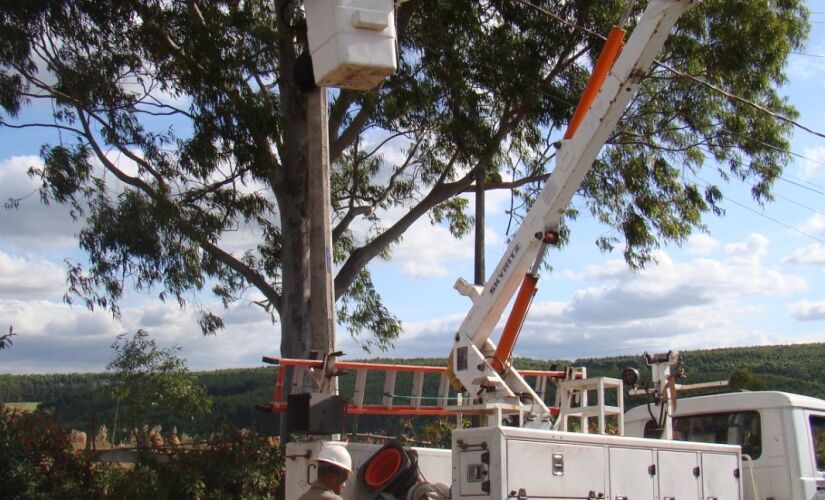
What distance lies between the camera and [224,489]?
38.3ft

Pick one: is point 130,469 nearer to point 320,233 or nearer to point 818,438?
point 320,233

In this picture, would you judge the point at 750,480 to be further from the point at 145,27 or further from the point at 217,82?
the point at 145,27

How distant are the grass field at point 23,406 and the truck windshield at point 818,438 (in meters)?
8.72

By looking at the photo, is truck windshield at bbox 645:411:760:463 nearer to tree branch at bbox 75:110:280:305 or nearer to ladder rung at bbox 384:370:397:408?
ladder rung at bbox 384:370:397:408

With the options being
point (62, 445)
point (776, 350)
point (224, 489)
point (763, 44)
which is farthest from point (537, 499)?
point (776, 350)

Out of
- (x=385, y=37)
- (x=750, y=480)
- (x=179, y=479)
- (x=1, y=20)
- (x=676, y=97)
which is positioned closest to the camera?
(x=385, y=37)

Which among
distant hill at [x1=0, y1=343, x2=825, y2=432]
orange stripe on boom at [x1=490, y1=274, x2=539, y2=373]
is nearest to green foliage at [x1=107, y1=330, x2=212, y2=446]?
distant hill at [x1=0, y1=343, x2=825, y2=432]

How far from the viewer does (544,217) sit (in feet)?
31.1

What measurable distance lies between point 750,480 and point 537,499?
2965mm

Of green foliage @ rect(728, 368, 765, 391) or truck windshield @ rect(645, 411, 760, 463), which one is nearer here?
truck windshield @ rect(645, 411, 760, 463)

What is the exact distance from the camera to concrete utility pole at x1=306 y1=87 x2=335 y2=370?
35.1 ft

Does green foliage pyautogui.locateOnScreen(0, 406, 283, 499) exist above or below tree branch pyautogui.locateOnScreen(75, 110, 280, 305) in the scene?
below

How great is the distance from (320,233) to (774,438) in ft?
17.4

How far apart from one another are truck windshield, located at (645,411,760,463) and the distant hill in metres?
0.82
